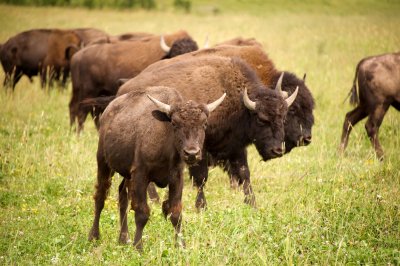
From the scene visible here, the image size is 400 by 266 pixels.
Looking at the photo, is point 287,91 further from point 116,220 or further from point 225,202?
point 116,220

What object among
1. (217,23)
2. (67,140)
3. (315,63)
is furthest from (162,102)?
(217,23)

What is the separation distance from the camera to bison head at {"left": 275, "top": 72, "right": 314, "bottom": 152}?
31.0ft

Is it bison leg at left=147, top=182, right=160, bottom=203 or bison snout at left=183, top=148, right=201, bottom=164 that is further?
bison leg at left=147, top=182, right=160, bottom=203

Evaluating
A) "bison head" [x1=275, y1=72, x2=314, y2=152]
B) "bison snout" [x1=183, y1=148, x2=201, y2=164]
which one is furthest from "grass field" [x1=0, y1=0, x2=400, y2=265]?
"bison snout" [x1=183, y1=148, x2=201, y2=164]

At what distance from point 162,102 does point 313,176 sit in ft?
11.1

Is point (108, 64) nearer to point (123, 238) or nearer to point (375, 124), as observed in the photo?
point (375, 124)

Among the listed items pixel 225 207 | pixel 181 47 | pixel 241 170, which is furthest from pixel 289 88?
pixel 181 47

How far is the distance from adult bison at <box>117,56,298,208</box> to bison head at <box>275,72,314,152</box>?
1.02 m

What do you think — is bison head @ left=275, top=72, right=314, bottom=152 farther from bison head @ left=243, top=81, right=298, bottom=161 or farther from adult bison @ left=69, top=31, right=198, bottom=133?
adult bison @ left=69, top=31, right=198, bottom=133

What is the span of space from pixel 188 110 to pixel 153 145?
20.0 inches

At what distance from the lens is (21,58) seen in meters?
18.4

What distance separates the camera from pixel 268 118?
26.7ft

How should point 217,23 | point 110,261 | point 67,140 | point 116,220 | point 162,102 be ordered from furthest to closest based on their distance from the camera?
point 217,23 < point 67,140 < point 116,220 < point 162,102 < point 110,261

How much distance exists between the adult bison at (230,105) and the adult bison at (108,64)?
144 inches
